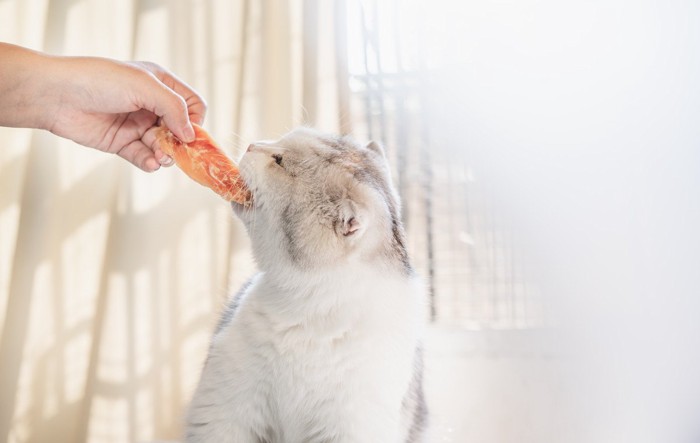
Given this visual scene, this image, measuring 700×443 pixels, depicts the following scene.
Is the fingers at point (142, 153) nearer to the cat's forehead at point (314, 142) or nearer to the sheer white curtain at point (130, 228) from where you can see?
the cat's forehead at point (314, 142)

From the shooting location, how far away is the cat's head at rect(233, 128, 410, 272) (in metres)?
1.26

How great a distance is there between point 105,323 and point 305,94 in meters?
1.04

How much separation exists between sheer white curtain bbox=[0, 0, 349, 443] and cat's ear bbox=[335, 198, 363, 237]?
1.07 metres

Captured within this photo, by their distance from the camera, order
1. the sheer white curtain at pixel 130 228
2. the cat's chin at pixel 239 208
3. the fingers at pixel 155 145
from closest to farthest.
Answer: the cat's chin at pixel 239 208
the fingers at pixel 155 145
the sheer white curtain at pixel 130 228

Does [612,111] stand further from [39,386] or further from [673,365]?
[39,386]

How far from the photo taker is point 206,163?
4.55 feet

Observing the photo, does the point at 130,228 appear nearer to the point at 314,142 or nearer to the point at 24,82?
the point at 24,82

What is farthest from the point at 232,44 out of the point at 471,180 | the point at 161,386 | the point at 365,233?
the point at 365,233

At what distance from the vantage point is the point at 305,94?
7.66ft

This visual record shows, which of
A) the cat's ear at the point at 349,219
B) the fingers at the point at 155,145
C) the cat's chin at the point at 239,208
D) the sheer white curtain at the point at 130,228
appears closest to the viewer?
the cat's ear at the point at 349,219

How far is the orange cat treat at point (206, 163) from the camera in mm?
1346

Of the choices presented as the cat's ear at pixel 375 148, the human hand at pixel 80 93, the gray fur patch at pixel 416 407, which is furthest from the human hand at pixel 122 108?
the gray fur patch at pixel 416 407

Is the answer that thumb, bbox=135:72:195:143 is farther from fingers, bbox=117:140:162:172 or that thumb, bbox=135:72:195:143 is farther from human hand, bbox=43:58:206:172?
fingers, bbox=117:140:162:172

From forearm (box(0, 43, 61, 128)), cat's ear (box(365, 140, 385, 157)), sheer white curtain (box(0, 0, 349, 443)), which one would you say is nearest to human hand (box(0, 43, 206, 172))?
forearm (box(0, 43, 61, 128))
